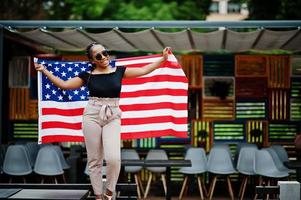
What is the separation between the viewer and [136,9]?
22234 millimetres

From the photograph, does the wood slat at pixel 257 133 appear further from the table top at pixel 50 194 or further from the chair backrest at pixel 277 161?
the table top at pixel 50 194

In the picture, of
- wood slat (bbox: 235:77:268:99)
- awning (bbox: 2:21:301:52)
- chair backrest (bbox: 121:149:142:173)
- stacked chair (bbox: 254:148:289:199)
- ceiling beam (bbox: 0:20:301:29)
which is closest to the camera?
ceiling beam (bbox: 0:20:301:29)

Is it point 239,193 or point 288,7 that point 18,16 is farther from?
point 239,193

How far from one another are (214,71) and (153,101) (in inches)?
207

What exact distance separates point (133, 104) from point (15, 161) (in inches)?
135

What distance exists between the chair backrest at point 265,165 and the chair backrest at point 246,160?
0.50 metres

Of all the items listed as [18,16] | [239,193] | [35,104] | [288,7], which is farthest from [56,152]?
[18,16]

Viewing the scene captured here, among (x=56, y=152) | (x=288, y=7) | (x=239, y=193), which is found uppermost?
(x=288, y=7)

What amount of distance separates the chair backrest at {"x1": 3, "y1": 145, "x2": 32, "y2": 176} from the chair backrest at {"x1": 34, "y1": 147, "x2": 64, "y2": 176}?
0.22 meters

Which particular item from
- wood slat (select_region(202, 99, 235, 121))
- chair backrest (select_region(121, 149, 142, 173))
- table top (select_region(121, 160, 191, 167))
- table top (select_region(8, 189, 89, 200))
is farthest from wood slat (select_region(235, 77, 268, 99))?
table top (select_region(8, 189, 89, 200))

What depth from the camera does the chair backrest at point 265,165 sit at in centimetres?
1044

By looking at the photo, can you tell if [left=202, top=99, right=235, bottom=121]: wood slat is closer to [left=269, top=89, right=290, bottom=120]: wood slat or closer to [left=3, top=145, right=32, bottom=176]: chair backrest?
[left=269, top=89, right=290, bottom=120]: wood slat

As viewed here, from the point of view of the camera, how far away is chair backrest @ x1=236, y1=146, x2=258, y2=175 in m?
11.1

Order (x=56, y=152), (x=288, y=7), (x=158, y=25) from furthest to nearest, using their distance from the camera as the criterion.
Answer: (x=288, y=7) < (x=56, y=152) < (x=158, y=25)
